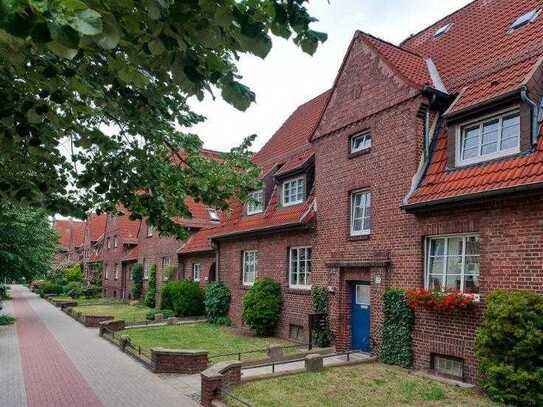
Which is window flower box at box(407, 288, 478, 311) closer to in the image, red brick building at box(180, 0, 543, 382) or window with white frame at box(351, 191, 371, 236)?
red brick building at box(180, 0, 543, 382)

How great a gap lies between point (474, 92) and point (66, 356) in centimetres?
1355

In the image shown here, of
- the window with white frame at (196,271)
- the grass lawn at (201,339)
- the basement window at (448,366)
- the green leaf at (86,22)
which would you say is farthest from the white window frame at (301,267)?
the green leaf at (86,22)

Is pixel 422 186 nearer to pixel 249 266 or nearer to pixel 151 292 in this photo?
pixel 249 266

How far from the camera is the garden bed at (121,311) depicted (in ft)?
80.4

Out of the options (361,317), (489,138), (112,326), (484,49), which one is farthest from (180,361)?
(484,49)

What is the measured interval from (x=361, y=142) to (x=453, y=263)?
4.66 meters

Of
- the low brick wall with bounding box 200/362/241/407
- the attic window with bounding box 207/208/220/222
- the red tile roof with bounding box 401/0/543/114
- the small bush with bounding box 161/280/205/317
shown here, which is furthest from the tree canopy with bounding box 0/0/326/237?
the attic window with bounding box 207/208/220/222

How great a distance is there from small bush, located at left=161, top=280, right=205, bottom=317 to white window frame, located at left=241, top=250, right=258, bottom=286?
4.19 meters

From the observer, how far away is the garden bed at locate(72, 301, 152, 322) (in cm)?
2452

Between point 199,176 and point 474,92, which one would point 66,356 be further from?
point 474,92

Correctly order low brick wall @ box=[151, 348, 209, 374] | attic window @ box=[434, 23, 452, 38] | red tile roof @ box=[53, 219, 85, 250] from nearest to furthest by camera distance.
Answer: low brick wall @ box=[151, 348, 209, 374], attic window @ box=[434, 23, 452, 38], red tile roof @ box=[53, 219, 85, 250]

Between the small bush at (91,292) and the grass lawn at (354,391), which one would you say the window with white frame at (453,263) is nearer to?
the grass lawn at (354,391)

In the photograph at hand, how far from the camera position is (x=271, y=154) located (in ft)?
70.0

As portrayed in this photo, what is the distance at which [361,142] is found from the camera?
1409cm
